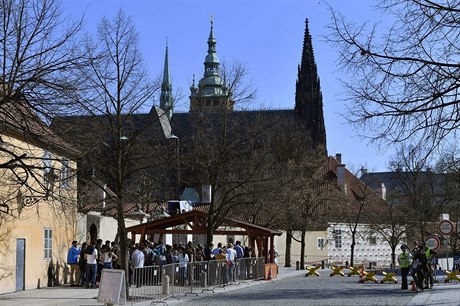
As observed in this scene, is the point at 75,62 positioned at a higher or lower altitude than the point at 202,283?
higher

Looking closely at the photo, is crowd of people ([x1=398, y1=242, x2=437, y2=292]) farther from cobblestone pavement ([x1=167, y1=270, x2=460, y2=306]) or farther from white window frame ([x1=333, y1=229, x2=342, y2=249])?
white window frame ([x1=333, y1=229, x2=342, y2=249])

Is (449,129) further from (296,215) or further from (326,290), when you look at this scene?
(296,215)

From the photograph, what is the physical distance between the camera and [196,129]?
118ft

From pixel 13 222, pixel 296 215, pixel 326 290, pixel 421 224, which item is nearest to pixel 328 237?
pixel 421 224

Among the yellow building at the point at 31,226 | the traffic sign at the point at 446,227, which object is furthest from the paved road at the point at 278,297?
the traffic sign at the point at 446,227

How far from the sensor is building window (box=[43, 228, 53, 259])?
31.0m

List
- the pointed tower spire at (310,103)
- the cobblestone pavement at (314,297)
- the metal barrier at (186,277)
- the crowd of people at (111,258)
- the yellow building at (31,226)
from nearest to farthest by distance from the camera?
1. the cobblestone pavement at (314,297)
2. the metal barrier at (186,277)
3. the yellow building at (31,226)
4. the crowd of people at (111,258)
5. the pointed tower spire at (310,103)

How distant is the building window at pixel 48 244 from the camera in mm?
30953

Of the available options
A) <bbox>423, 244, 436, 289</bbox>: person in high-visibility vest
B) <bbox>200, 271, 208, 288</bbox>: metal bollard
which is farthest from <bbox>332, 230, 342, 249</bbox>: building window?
<bbox>200, 271, 208, 288</bbox>: metal bollard

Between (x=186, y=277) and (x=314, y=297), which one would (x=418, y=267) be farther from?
(x=186, y=277)

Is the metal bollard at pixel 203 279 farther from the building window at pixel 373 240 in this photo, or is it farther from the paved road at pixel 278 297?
the building window at pixel 373 240

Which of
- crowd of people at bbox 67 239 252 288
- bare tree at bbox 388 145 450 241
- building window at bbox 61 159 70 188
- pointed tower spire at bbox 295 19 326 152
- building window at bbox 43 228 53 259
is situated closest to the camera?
building window at bbox 61 159 70 188

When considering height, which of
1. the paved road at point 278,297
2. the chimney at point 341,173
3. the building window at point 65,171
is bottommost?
the paved road at point 278,297

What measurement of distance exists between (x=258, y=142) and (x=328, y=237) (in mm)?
40312
